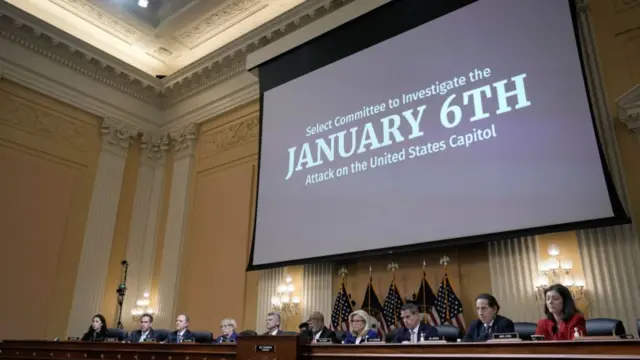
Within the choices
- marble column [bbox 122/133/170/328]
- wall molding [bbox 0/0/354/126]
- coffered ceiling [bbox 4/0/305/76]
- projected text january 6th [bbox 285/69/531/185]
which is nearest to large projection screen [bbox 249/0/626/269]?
projected text january 6th [bbox 285/69/531/185]

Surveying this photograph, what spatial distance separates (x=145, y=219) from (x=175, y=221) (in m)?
0.69

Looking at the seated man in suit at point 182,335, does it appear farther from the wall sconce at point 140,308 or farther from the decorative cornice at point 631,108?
the decorative cornice at point 631,108

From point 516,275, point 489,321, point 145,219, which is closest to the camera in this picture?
point 489,321

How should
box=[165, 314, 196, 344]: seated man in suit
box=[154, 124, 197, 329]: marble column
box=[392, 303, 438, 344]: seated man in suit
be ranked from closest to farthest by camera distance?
box=[392, 303, 438, 344]: seated man in suit → box=[165, 314, 196, 344]: seated man in suit → box=[154, 124, 197, 329]: marble column

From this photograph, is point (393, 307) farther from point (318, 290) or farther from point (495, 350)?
Answer: point (495, 350)

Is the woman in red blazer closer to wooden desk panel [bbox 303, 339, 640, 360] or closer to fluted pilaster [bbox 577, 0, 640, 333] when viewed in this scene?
wooden desk panel [bbox 303, 339, 640, 360]

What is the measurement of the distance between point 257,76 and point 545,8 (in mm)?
4371

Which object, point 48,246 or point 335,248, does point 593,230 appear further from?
point 48,246

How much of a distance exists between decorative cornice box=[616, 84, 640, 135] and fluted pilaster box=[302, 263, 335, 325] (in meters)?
3.41

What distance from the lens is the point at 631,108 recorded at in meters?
4.52

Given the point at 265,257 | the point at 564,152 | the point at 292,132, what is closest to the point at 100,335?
the point at 265,257

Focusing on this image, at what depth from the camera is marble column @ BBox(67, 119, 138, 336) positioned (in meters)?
7.50

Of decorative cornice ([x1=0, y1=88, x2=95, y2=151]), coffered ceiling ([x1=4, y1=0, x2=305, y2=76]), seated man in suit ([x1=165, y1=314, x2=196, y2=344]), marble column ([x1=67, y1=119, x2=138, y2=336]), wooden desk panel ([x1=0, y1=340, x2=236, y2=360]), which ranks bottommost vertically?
wooden desk panel ([x1=0, y1=340, x2=236, y2=360])

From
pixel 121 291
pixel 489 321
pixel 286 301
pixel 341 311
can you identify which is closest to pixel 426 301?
pixel 341 311
